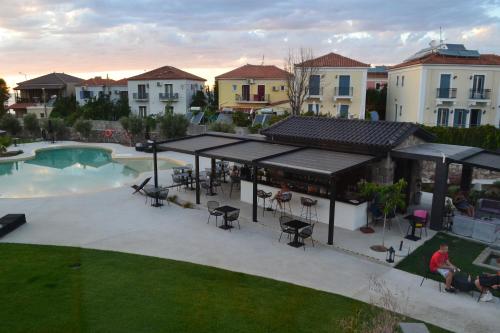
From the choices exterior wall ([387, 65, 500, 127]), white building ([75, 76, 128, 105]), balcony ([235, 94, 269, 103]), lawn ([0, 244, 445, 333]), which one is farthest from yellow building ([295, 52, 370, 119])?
lawn ([0, 244, 445, 333])

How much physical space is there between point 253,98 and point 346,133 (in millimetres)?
34518

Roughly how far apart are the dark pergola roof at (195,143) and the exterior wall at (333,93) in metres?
22.1

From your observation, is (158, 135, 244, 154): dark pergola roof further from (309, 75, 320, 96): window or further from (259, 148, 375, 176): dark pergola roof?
(309, 75, 320, 96): window

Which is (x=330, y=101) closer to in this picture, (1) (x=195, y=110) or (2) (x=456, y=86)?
(2) (x=456, y=86)

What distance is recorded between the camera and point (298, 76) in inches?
1647

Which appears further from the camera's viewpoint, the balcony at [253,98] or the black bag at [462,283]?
the balcony at [253,98]

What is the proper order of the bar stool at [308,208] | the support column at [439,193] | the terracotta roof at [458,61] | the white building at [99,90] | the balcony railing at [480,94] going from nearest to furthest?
the support column at [439,193] < the bar stool at [308,208] < the terracotta roof at [458,61] < the balcony railing at [480,94] < the white building at [99,90]

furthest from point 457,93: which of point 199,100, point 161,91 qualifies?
point 161,91

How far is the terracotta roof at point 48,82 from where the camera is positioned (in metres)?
66.6

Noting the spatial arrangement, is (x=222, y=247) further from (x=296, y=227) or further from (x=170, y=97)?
(x=170, y=97)

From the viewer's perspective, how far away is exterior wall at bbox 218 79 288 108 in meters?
49.1

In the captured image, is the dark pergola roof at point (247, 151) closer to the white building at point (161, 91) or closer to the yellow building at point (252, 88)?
the yellow building at point (252, 88)

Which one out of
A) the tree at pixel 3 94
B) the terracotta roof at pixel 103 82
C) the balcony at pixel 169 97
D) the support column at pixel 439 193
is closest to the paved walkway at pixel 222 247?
the support column at pixel 439 193

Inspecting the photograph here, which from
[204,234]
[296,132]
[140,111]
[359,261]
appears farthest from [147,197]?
[140,111]
